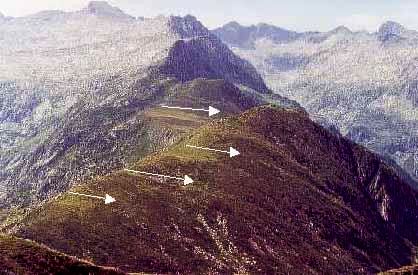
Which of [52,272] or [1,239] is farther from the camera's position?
[1,239]

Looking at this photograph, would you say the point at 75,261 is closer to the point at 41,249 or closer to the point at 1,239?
the point at 41,249

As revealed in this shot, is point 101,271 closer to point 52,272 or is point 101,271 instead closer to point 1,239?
point 52,272

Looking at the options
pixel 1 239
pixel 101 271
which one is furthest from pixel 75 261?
pixel 1 239

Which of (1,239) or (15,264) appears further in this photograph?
(1,239)

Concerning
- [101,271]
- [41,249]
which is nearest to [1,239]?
[41,249]

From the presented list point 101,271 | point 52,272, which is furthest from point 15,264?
point 101,271

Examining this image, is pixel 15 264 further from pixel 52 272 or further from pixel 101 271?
pixel 101 271
